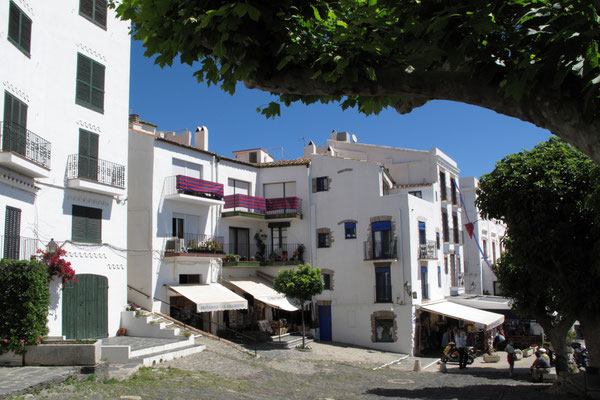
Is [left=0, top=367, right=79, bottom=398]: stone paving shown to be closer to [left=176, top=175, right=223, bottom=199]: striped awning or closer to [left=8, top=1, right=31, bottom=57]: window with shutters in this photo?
[left=8, top=1, right=31, bottom=57]: window with shutters

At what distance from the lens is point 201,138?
104 ft

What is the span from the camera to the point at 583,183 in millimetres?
16703

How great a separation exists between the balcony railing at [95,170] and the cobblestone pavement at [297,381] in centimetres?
747

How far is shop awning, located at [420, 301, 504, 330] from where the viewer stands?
2894 centimetres

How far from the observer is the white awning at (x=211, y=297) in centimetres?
2423

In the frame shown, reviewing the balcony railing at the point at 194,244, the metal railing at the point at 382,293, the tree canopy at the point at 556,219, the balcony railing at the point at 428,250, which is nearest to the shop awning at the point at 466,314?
the metal railing at the point at 382,293

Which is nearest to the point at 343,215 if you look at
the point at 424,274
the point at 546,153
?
the point at 424,274

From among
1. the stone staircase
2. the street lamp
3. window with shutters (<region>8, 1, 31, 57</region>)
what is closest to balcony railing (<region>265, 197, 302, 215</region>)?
the stone staircase

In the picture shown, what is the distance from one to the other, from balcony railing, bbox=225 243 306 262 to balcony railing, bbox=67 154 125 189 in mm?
10076

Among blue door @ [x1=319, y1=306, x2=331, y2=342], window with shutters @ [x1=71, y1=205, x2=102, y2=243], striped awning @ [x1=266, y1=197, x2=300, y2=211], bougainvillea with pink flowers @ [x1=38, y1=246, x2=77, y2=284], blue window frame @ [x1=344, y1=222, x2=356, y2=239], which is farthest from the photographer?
striped awning @ [x1=266, y1=197, x2=300, y2=211]

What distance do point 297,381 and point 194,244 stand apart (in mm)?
11225

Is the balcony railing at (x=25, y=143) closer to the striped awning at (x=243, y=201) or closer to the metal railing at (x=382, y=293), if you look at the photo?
the striped awning at (x=243, y=201)

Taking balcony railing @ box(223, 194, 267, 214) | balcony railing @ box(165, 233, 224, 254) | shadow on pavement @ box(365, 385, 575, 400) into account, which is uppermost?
balcony railing @ box(223, 194, 267, 214)

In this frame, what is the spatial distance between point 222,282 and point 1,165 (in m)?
15.0
